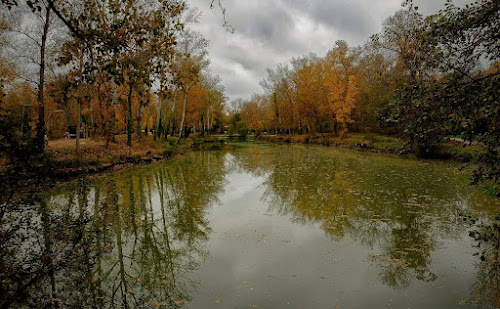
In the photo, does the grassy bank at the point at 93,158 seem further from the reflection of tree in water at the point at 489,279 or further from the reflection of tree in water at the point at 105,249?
the reflection of tree in water at the point at 489,279

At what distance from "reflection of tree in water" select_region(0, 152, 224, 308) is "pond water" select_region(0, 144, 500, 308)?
27mm

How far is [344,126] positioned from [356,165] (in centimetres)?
1669

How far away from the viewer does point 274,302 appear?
432cm

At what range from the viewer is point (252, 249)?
6.19m

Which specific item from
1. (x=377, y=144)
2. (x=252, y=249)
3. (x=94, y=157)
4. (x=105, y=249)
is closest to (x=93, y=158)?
(x=94, y=157)

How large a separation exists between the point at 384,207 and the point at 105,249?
23.6 ft

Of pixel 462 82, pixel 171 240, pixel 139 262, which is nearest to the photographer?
pixel 462 82

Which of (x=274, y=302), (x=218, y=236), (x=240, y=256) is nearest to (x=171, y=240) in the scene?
(x=218, y=236)

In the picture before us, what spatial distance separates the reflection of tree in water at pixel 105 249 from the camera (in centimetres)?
429

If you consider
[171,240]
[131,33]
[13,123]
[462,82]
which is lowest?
[171,240]

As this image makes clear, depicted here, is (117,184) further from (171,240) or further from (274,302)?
(274,302)

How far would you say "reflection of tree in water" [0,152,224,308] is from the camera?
4.29 m

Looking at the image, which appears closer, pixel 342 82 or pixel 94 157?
pixel 94 157

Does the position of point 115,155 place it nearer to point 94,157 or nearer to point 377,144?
point 94,157
